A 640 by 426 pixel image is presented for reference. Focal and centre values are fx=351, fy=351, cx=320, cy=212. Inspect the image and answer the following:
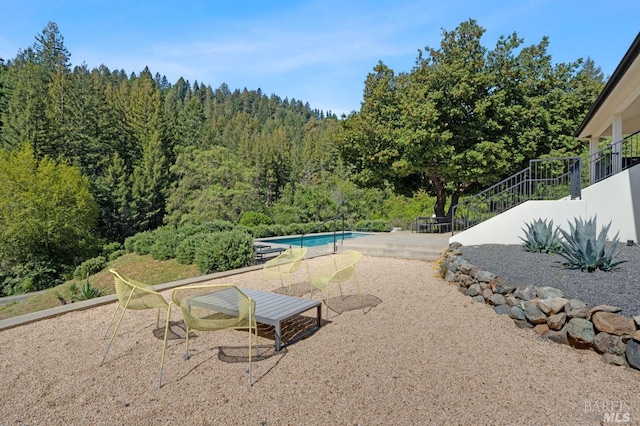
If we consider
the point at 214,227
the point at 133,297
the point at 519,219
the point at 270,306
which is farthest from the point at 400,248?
the point at 133,297

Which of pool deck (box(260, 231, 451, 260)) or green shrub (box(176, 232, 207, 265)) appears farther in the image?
green shrub (box(176, 232, 207, 265))

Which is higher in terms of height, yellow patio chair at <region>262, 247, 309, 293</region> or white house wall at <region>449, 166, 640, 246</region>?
white house wall at <region>449, 166, 640, 246</region>

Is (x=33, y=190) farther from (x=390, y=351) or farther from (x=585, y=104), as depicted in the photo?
(x=585, y=104)

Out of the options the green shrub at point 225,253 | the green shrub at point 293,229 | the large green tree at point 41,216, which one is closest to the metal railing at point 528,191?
the green shrub at point 225,253

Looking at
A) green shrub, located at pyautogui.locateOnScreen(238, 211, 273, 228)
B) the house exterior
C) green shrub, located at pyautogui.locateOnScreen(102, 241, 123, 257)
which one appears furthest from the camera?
green shrub, located at pyautogui.locateOnScreen(102, 241, 123, 257)

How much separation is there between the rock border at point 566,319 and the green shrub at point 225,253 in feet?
18.3

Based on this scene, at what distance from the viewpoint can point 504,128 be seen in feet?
45.3

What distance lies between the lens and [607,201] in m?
8.02

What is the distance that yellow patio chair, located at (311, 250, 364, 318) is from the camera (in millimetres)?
4703

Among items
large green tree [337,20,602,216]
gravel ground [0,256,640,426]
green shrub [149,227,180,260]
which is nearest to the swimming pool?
large green tree [337,20,602,216]

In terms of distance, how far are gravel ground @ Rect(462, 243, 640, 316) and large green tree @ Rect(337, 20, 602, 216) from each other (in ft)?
21.7

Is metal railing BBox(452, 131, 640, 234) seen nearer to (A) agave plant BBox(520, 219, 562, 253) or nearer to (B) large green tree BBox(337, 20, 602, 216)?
(B) large green tree BBox(337, 20, 602, 216)

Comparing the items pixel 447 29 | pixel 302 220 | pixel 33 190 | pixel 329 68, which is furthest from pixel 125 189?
pixel 447 29

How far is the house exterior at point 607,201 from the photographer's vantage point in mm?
7395
